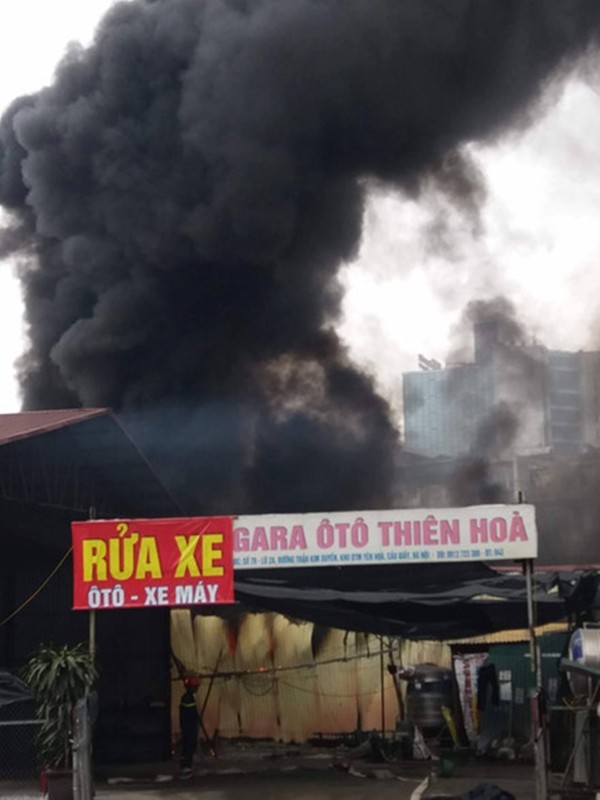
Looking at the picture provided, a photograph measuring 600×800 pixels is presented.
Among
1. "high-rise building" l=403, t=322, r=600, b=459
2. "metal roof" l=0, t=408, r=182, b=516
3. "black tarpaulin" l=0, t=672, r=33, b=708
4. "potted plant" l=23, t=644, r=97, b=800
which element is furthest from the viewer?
"high-rise building" l=403, t=322, r=600, b=459

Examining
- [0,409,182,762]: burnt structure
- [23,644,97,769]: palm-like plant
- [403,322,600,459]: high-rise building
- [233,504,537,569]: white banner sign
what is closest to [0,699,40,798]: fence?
[0,409,182,762]: burnt structure

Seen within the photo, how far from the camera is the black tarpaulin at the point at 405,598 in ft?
56.3

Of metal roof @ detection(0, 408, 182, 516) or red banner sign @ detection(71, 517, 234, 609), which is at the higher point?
metal roof @ detection(0, 408, 182, 516)

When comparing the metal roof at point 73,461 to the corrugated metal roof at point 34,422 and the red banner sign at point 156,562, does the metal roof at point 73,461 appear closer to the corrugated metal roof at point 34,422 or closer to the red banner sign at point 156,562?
the corrugated metal roof at point 34,422

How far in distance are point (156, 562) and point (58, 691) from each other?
5.85 ft

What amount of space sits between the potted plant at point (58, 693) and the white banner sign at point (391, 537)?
6.99ft

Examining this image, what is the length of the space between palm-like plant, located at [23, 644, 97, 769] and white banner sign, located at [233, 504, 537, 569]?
212 centimetres

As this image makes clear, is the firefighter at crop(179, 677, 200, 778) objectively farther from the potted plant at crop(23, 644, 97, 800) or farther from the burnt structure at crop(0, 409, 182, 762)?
the potted plant at crop(23, 644, 97, 800)

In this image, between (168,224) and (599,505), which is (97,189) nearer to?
(168,224)

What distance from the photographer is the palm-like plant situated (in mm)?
13742

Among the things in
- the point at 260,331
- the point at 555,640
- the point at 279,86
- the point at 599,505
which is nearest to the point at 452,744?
the point at 555,640

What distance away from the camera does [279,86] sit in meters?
29.0

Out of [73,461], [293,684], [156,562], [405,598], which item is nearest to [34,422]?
[73,461]

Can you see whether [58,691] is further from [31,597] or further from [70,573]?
[70,573]
